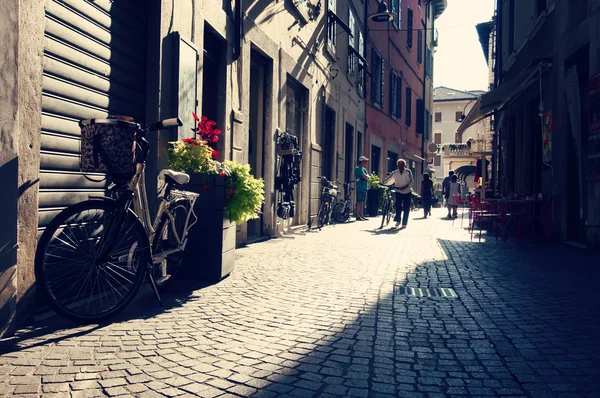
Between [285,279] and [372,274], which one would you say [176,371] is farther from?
[372,274]

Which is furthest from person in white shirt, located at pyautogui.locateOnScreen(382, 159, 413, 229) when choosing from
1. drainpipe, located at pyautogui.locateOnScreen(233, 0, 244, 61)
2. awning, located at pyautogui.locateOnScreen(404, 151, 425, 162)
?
awning, located at pyautogui.locateOnScreen(404, 151, 425, 162)

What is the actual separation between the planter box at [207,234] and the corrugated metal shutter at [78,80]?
911 mm

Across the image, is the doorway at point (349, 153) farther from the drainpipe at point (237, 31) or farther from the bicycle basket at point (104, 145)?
the bicycle basket at point (104, 145)

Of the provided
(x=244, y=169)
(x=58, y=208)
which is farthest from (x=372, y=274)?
(x=58, y=208)

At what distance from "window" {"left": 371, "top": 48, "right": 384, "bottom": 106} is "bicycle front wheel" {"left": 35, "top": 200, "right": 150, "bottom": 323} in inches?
695

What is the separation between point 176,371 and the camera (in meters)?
2.81

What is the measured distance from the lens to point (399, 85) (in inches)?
1009

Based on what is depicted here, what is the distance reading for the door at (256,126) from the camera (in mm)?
9477

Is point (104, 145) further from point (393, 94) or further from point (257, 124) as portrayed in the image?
point (393, 94)

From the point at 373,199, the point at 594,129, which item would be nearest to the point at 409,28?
the point at 373,199

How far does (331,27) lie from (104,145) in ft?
39.2

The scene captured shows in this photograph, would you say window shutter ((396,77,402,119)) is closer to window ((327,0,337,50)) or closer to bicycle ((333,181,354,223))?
window ((327,0,337,50))

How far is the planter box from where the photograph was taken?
17.0 ft

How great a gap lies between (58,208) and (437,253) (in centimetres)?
562
